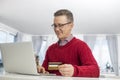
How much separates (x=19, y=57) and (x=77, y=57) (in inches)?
11.6

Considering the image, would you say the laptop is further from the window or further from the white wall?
the window

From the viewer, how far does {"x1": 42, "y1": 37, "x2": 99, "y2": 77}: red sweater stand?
821 millimetres

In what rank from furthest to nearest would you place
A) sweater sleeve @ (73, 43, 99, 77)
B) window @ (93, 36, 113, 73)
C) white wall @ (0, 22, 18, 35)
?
window @ (93, 36, 113, 73), white wall @ (0, 22, 18, 35), sweater sleeve @ (73, 43, 99, 77)

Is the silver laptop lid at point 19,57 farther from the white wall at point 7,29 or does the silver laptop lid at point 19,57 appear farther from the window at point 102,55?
the window at point 102,55

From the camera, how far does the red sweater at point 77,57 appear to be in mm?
821

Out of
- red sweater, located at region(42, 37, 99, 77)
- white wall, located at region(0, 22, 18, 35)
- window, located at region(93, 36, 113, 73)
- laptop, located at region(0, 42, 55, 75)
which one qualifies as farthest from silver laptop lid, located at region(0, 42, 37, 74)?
window, located at region(93, 36, 113, 73)

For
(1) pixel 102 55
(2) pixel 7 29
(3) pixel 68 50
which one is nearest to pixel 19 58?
(3) pixel 68 50

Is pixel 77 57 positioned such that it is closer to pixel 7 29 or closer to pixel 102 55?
pixel 7 29

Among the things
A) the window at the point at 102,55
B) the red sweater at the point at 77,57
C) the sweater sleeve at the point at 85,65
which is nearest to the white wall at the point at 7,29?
the window at the point at 102,55

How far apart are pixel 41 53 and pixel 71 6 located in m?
3.89

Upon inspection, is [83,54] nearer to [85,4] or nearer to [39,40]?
[85,4]

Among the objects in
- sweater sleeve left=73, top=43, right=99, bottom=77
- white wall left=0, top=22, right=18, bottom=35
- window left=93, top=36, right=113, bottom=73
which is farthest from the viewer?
window left=93, top=36, right=113, bottom=73

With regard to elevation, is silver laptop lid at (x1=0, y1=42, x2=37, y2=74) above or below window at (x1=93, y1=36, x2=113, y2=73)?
above

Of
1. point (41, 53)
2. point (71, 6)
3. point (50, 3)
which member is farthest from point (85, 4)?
point (41, 53)
